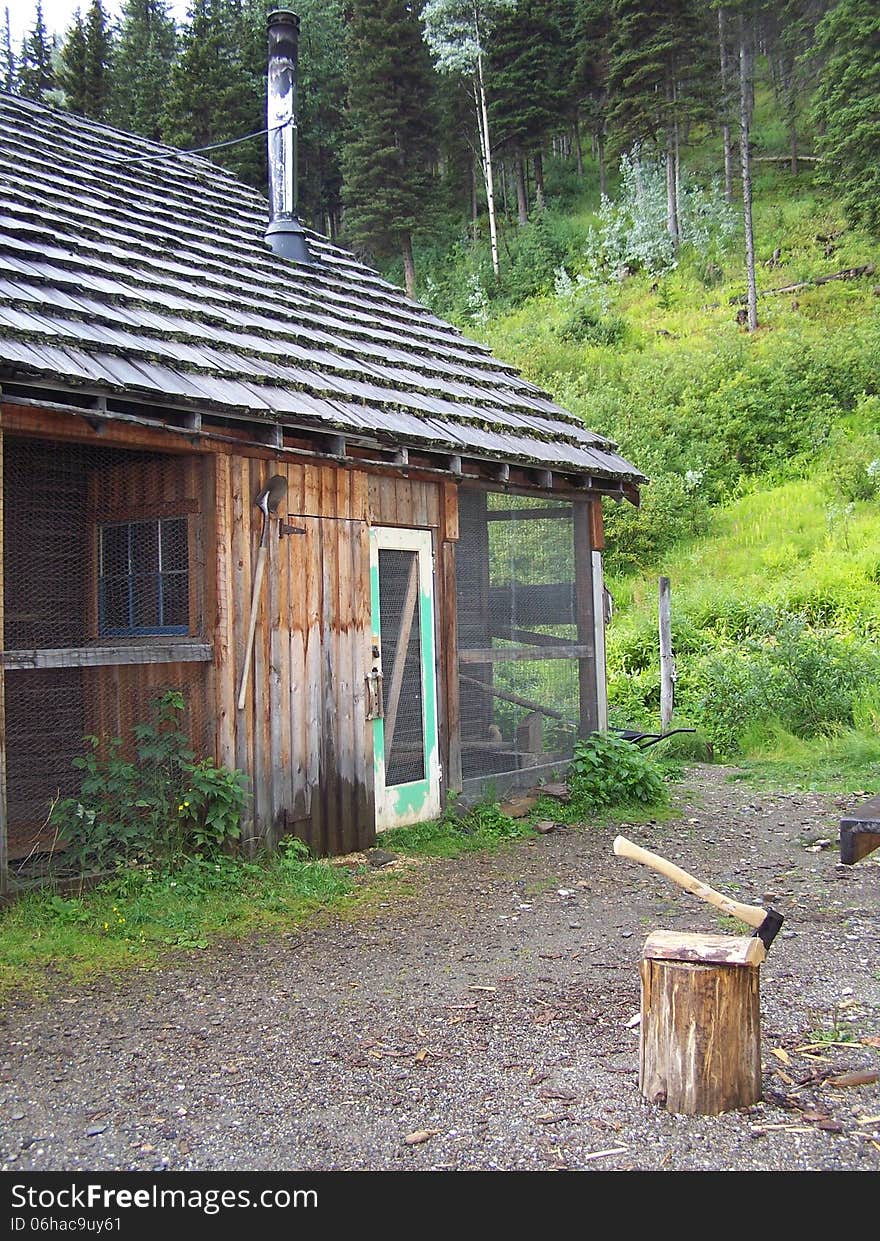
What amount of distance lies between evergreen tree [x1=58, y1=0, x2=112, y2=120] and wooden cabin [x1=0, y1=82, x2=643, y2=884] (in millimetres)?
28900

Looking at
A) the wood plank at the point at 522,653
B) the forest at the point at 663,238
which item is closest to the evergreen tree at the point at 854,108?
the forest at the point at 663,238

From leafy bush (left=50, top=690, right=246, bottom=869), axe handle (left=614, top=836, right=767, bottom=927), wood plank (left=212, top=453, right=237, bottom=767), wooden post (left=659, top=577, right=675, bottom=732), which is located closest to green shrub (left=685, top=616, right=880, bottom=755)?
wooden post (left=659, top=577, right=675, bottom=732)

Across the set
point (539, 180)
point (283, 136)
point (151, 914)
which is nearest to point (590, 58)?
point (539, 180)

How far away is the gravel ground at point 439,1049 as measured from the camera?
3.13m

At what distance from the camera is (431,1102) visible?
11.4 feet

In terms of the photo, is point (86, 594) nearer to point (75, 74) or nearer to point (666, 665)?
point (666, 665)

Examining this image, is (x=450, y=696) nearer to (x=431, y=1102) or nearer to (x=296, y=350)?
(x=296, y=350)

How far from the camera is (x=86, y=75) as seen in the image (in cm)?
3444

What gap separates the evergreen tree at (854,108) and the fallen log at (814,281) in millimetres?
1042

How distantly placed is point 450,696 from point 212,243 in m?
4.31

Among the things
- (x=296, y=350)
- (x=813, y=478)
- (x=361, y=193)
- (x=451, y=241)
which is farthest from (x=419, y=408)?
(x=451, y=241)

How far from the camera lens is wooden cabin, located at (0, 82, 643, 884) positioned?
6.07 meters

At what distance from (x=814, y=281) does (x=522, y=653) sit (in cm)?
2134

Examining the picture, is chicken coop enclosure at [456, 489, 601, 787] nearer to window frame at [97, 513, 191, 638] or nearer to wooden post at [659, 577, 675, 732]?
window frame at [97, 513, 191, 638]
